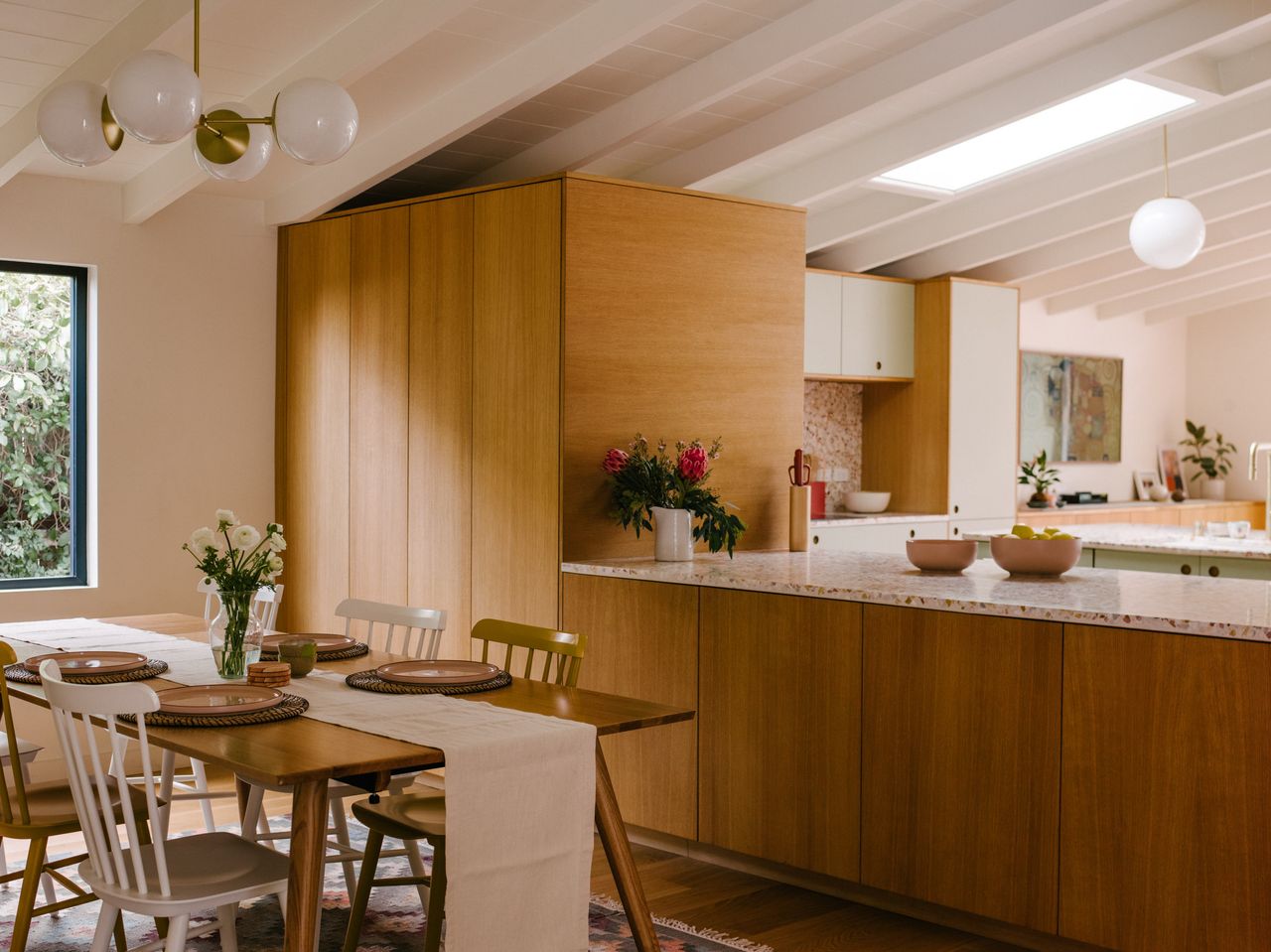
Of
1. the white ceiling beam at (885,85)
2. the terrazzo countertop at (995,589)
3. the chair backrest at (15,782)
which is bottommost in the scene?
the chair backrest at (15,782)

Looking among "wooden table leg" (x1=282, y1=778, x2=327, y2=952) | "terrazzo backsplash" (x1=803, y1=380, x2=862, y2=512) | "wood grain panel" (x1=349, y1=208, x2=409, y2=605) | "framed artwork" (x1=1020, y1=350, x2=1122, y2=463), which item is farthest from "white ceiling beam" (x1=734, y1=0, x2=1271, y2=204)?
"wooden table leg" (x1=282, y1=778, x2=327, y2=952)

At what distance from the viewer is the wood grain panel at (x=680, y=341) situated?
4.34 m

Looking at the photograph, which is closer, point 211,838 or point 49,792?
point 211,838

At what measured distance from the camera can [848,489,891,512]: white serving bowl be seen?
6668mm

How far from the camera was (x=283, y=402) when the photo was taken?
5.52 m

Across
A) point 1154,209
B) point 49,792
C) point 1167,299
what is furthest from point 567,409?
point 1167,299

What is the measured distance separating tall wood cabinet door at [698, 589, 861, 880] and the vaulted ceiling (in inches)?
65.5

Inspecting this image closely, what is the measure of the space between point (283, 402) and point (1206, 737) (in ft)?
12.8

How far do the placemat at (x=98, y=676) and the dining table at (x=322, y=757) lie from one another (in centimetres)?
3

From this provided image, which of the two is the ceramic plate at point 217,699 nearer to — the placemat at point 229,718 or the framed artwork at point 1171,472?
the placemat at point 229,718

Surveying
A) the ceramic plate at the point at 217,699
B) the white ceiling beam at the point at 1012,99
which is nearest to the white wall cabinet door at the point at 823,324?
the white ceiling beam at the point at 1012,99

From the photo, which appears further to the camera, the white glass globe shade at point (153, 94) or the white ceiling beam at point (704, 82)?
the white ceiling beam at point (704, 82)

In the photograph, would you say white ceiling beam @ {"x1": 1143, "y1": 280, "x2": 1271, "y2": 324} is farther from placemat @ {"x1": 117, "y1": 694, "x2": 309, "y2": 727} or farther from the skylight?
placemat @ {"x1": 117, "y1": 694, "x2": 309, "y2": 727}

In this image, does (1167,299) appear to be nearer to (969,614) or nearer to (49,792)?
(969,614)
